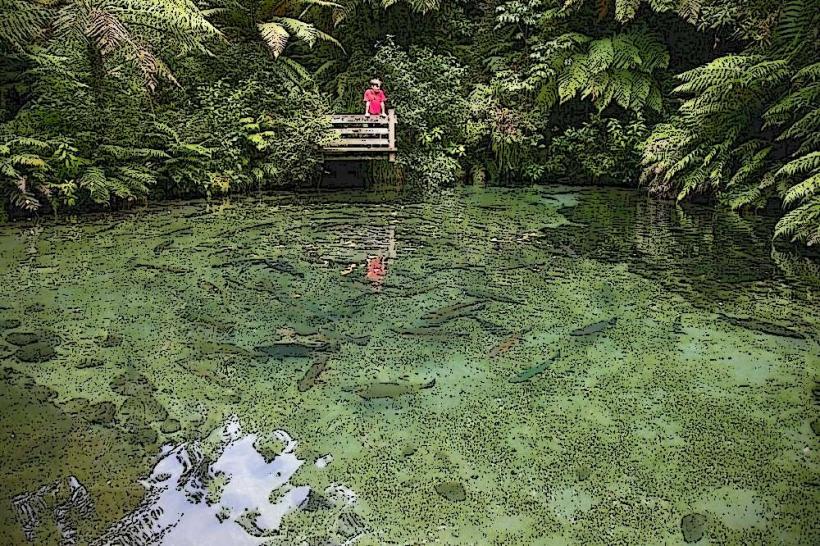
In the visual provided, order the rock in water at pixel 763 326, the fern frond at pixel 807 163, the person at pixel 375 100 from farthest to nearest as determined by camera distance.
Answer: the person at pixel 375 100 → the fern frond at pixel 807 163 → the rock in water at pixel 763 326

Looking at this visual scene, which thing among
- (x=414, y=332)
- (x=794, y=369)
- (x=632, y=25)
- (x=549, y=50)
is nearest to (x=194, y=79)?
(x=549, y=50)

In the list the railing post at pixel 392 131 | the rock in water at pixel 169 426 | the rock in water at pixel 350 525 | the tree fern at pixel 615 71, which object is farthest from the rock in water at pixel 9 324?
the tree fern at pixel 615 71

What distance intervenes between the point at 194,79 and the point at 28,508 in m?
7.68

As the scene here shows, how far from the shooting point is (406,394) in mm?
2781

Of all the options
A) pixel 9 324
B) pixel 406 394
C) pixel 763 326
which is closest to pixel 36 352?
pixel 9 324

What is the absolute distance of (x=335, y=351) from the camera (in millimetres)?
3225

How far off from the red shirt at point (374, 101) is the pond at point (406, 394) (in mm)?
4079

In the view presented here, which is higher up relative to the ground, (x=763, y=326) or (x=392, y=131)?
(x=392, y=131)

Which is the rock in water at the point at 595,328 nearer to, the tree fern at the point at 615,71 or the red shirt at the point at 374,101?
the red shirt at the point at 374,101

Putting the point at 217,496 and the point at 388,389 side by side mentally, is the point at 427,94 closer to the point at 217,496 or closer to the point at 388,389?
the point at 388,389

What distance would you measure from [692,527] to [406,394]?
1190 mm

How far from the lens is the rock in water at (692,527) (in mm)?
1863

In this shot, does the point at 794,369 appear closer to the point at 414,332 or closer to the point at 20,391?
the point at 414,332

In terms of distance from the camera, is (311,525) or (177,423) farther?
(177,423)
